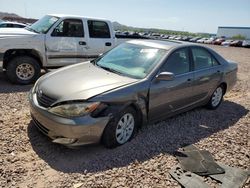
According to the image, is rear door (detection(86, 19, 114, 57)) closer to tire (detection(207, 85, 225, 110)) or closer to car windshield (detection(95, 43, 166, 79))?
car windshield (detection(95, 43, 166, 79))

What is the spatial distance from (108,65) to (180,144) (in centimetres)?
184

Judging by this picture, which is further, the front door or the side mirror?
the front door

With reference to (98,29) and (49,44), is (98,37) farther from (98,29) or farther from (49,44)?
(49,44)

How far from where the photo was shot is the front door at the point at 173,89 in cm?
434

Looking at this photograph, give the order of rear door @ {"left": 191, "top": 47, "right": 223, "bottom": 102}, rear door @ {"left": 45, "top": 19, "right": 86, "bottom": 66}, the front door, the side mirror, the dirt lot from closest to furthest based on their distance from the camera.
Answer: the dirt lot
the side mirror
the front door
rear door @ {"left": 191, "top": 47, "right": 223, "bottom": 102}
rear door @ {"left": 45, "top": 19, "right": 86, "bottom": 66}

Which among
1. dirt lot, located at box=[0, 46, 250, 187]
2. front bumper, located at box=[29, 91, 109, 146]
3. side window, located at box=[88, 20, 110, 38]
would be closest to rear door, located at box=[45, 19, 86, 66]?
side window, located at box=[88, 20, 110, 38]

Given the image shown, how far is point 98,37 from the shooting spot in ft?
26.3

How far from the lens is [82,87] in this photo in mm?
3807

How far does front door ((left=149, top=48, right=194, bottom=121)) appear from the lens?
4.34 metres

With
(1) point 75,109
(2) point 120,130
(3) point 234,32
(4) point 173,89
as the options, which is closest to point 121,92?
(2) point 120,130

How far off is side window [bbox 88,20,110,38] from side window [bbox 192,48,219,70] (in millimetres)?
3496

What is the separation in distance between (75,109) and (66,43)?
4.25 meters

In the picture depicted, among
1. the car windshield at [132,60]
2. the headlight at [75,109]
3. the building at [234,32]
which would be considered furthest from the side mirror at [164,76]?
the building at [234,32]

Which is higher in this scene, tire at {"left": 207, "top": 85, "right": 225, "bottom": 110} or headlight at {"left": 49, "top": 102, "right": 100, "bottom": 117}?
headlight at {"left": 49, "top": 102, "right": 100, "bottom": 117}
